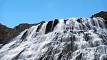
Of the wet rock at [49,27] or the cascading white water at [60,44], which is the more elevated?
the wet rock at [49,27]

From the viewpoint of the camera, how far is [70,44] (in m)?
26.5

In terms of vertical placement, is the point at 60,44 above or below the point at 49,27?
below

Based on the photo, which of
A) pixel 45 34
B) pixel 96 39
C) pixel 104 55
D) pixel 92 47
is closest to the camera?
pixel 104 55

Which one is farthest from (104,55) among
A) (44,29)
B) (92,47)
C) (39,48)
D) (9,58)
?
(44,29)

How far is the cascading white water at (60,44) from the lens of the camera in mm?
24281

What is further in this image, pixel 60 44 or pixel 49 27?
pixel 49 27

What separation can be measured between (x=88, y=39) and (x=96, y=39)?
1.07m

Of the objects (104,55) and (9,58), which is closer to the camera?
(104,55)

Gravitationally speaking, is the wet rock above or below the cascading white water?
above

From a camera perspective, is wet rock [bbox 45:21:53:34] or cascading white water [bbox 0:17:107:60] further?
wet rock [bbox 45:21:53:34]

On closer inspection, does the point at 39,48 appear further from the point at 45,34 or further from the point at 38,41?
the point at 45,34

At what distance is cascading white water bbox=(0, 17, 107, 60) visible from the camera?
24.3 m

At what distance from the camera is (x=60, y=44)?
27.2 metres

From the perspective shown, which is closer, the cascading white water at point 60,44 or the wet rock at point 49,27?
the cascading white water at point 60,44
